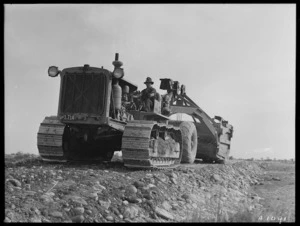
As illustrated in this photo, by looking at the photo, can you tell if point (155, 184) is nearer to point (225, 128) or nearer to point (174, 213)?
point (174, 213)

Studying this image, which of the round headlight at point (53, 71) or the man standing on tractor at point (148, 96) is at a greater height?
the round headlight at point (53, 71)

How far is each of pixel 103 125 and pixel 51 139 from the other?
141 cm

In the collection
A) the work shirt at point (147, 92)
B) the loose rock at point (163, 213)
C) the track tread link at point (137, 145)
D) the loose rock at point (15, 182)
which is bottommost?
the loose rock at point (163, 213)

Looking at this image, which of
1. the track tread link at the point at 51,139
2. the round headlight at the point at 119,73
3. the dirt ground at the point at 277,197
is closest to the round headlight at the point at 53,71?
the track tread link at the point at 51,139

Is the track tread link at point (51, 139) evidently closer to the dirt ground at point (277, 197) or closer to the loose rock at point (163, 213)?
the loose rock at point (163, 213)

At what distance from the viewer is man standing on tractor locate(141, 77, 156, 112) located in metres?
10.7

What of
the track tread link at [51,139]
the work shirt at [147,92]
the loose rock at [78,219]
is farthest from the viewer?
the work shirt at [147,92]

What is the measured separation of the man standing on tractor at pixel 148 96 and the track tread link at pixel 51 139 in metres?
2.29

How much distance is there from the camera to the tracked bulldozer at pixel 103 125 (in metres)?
8.93

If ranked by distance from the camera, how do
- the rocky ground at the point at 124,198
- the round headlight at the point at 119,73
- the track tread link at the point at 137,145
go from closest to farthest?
the rocky ground at the point at 124,198, the track tread link at the point at 137,145, the round headlight at the point at 119,73

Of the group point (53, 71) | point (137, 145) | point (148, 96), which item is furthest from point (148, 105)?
point (53, 71)

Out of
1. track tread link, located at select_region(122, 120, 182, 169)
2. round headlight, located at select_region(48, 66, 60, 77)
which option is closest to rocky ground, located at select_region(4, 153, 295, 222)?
track tread link, located at select_region(122, 120, 182, 169)

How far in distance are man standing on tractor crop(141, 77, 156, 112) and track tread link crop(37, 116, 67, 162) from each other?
229cm

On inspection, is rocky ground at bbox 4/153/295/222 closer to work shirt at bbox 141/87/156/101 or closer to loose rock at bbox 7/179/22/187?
loose rock at bbox 7/179/22/187
